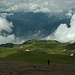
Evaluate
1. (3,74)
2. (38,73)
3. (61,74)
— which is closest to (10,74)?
(3,74)

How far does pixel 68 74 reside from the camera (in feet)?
215

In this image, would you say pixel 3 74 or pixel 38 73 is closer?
pixel 3 74

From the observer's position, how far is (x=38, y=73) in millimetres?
68875

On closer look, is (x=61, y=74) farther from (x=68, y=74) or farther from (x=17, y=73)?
(x=17, y=73)

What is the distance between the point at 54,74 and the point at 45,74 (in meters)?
2.33

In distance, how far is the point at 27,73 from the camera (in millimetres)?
68562

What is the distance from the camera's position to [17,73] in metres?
67.4

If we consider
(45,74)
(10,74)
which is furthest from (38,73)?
(10,74)

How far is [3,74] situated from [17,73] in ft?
14.0

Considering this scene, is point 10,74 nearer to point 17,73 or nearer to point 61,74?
point 17,73

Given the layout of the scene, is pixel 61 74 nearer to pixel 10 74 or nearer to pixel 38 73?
pixel 38 73

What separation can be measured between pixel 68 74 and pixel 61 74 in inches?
67.2

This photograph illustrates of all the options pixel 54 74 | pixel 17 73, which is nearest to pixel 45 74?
pixel 54 74

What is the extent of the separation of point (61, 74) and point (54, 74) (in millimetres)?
1706
